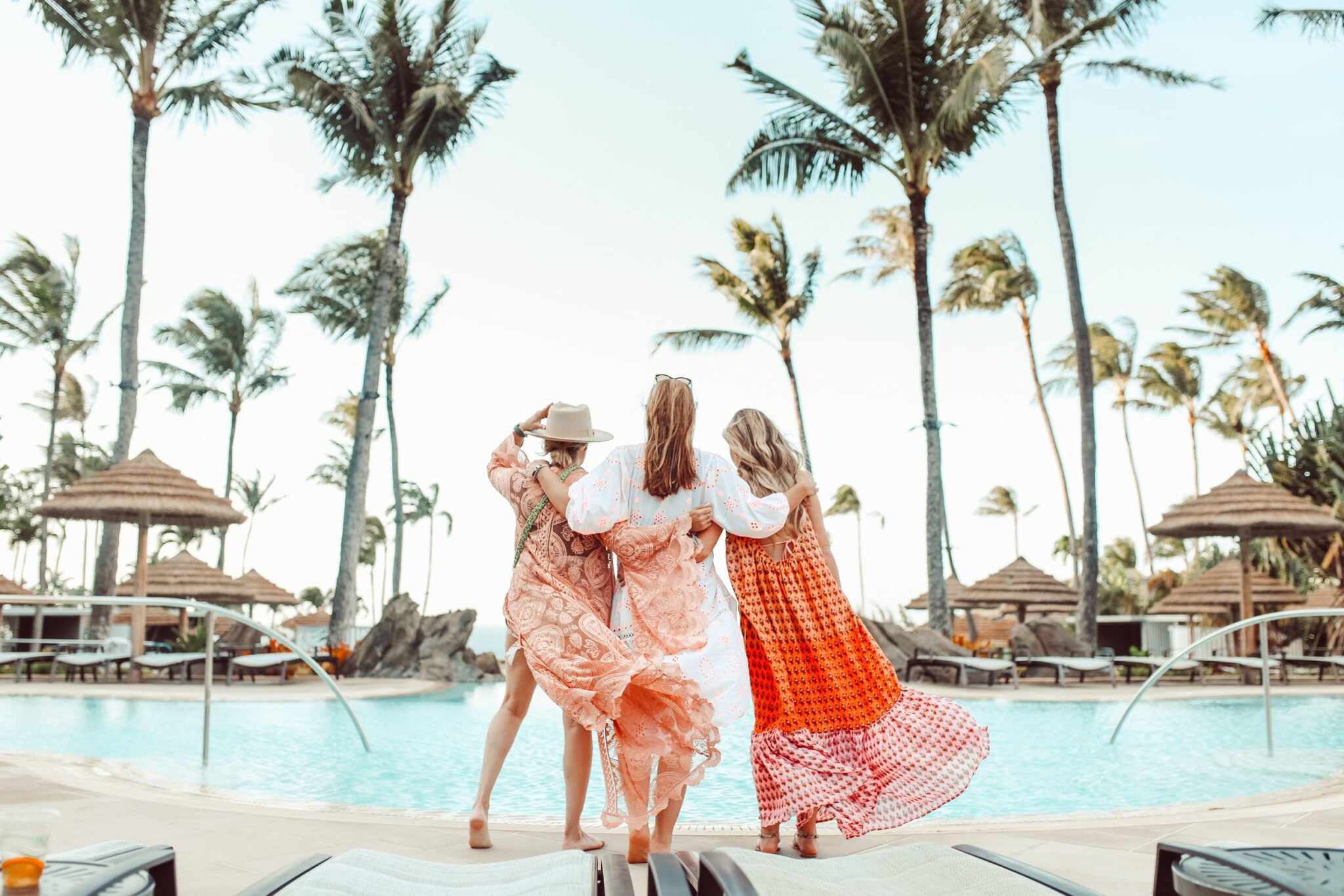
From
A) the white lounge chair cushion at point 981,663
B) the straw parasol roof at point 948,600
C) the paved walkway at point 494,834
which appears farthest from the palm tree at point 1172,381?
the paved walkway at point 494,834

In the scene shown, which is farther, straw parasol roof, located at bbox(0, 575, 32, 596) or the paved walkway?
straw parasol roof, located at bbox(0, 575, 32, 596)

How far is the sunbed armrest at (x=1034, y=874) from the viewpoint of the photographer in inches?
69.7

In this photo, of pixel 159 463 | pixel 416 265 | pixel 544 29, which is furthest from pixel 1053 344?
pixel 159 463

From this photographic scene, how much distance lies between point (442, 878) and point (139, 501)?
1420 cm

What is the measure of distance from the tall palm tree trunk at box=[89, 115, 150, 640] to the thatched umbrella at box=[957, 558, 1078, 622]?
1441cm

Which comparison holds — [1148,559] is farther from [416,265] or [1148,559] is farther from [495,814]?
[495,814]

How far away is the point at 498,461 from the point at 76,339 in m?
31.2

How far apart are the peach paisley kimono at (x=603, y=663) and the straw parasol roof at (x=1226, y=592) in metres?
16.6

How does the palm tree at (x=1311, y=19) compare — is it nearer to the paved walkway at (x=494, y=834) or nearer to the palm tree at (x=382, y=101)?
the palm tree at (x=382, y=101)

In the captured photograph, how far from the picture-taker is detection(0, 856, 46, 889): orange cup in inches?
58.7

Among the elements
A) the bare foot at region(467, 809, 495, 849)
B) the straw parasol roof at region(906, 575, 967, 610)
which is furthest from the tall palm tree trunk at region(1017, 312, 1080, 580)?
the bare foot at region(467, 809, 495, 849)

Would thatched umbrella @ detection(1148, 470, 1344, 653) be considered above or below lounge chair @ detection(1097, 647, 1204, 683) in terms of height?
above

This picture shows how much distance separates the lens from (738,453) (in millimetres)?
3826

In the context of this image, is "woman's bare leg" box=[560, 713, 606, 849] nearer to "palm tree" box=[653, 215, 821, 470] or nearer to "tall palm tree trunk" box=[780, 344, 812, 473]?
"palm tree" box=[653, 215, 821, 470]
